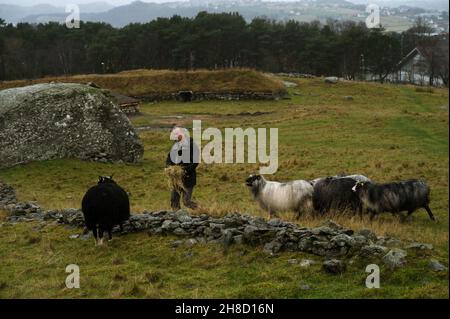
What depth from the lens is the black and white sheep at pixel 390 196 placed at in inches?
559

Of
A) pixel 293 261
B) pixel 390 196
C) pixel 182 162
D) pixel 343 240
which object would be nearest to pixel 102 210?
pixel 182 162

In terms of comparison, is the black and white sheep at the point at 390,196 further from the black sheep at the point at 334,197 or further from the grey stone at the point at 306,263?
the grey stone at the point at 306,263

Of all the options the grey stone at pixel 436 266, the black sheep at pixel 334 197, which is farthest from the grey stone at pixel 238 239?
the black sheep at pixel 334 197

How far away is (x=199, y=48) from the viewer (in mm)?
84062

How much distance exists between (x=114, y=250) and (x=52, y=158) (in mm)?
15642

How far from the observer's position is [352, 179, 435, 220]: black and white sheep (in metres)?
14.2

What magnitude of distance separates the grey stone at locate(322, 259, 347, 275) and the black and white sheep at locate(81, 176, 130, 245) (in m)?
5.35

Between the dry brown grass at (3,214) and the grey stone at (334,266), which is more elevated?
the grey stone at (334,266)

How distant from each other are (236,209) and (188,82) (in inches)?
1884

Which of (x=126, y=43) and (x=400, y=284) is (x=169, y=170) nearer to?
(x=400, y=284)

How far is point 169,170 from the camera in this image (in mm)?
14953

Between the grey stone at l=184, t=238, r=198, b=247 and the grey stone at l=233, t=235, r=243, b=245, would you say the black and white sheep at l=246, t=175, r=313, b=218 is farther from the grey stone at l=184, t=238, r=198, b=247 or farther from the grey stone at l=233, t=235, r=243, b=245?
the grey stone at l=233, t=235, r=243, b=245

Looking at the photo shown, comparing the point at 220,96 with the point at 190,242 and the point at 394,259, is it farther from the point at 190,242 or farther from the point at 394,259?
the point at 394,259

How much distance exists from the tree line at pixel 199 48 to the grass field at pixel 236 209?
1413 inches
